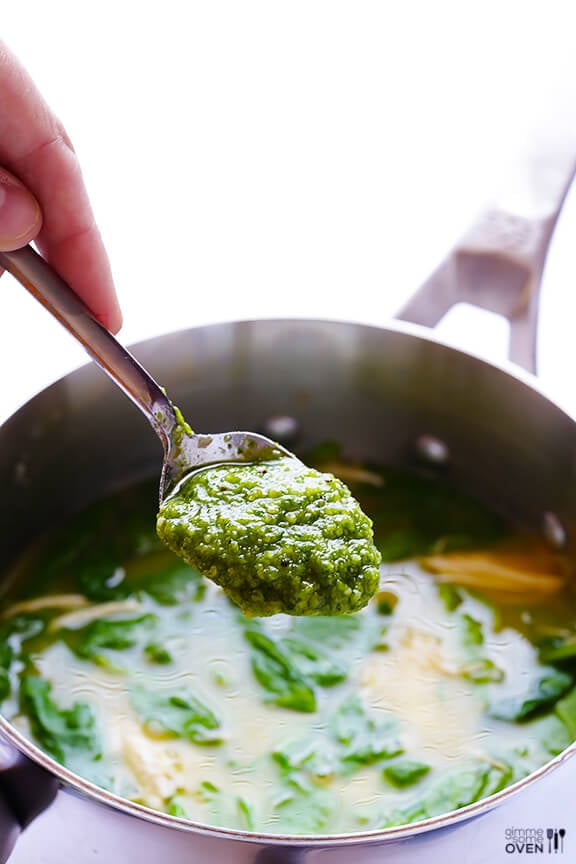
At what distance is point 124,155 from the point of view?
2.11 m

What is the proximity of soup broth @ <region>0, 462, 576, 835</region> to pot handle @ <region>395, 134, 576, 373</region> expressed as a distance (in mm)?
329

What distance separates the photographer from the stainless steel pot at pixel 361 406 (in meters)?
1.41

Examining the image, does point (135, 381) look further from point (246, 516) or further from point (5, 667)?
point (5, 667)

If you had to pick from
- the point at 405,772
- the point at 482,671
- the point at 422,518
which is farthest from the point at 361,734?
the point at 422,518

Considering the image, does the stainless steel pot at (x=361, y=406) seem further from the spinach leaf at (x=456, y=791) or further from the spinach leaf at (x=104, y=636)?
the spinach leaf at (x=456, y=791)

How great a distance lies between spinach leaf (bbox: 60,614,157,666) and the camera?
1.33 m

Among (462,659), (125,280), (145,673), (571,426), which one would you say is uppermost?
(125,280)

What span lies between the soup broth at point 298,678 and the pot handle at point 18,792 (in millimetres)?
222

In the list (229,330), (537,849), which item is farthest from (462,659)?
(229,330)

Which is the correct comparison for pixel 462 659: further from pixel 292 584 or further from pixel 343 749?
pixel 292 584

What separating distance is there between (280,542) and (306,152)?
1.38 m

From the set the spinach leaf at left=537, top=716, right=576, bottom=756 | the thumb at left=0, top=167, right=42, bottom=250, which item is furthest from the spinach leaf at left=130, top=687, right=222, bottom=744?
the thumb at left=0, top=167, right=42, bottom=250

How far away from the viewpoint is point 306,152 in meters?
2.16

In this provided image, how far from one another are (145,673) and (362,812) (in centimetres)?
35
